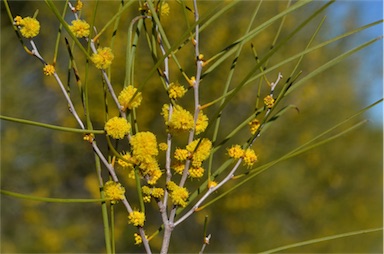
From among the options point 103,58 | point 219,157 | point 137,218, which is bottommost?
point 137,218

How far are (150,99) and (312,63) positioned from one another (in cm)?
59

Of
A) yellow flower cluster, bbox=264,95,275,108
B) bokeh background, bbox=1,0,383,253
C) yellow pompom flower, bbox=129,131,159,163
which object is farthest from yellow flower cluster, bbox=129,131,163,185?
bokeh background, bbox=1,0,383,253

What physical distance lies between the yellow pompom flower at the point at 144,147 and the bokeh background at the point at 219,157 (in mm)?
1287

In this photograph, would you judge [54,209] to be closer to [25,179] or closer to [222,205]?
[25,179]

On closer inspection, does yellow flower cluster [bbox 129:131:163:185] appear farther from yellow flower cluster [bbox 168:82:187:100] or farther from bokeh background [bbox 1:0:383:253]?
bokeh background [bbox 1:0:383:253]

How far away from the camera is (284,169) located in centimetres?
197

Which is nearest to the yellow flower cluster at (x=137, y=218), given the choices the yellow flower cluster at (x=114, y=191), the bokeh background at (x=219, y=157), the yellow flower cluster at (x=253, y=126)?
the yellow flower cluster at (x=114, y=191)

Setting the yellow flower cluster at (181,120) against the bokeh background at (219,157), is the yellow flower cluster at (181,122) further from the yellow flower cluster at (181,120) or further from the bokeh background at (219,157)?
the bokeh background at (219,157)

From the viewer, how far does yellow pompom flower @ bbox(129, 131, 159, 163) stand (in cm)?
37

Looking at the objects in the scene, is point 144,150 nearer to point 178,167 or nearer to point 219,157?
point 178,167

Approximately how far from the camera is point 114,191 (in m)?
0.39

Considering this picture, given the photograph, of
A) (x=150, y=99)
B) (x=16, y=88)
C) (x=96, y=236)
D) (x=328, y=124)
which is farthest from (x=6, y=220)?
(x=328, y=124)

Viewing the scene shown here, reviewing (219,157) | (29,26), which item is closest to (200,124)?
(29,26)

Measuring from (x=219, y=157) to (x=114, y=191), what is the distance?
1437 mm
